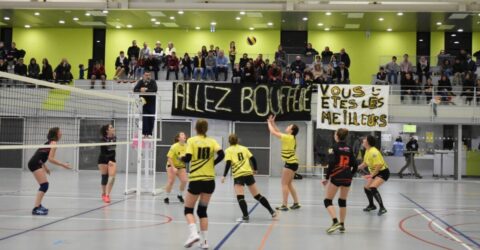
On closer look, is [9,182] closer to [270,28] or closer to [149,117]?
[149,117]

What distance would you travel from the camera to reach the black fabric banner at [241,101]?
26609 mm

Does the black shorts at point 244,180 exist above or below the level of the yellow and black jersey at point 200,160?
below

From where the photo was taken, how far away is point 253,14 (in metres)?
31.6

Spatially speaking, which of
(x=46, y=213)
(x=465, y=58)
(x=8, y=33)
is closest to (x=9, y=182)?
(x=46, y=213)

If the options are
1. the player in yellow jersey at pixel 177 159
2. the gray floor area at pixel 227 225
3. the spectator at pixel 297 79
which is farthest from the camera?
the spectator at pixel 297 79

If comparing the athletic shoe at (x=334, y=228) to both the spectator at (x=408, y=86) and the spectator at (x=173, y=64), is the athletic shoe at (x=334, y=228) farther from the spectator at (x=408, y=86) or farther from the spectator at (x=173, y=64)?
the spectator at (x=173, y=64)

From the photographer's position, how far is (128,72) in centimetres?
2997

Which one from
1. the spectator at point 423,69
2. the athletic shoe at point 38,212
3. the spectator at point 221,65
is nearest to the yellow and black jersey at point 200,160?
the athletic shoe at point 38,212

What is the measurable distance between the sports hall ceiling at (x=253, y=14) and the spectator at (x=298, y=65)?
3166 mm

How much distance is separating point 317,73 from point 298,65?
1649 mm

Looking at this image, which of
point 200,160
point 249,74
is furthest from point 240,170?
point 249,74

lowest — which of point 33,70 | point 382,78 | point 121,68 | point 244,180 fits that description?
point 244,180

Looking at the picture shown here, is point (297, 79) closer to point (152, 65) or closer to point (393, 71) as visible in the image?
point (393, 71)

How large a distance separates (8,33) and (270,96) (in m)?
20.9
